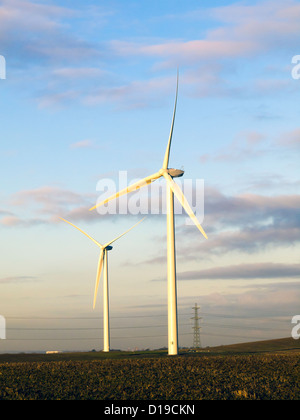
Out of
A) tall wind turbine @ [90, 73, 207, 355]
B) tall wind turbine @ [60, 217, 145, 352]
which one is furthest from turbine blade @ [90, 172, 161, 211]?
tall wind turbine @ [60, 217, 145, 352]

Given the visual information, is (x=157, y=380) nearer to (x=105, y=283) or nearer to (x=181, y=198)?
(x=181, y=198)

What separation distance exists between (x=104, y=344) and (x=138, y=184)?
158 ft

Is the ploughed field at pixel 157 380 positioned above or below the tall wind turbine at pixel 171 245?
below

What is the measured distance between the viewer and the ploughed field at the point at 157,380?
47125 millimetres

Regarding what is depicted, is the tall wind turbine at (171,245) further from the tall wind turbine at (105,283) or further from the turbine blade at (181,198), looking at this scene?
the tall wind turbine at (105,283)

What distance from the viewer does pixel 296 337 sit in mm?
148375

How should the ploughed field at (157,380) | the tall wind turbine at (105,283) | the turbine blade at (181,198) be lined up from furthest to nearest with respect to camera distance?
the tall wind turbine at (105,283) → the turbine blade at (181,198) → the ploughed field at (157,380)

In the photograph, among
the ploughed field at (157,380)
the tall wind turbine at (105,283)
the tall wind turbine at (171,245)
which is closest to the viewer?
the ploughed field at (157,380)

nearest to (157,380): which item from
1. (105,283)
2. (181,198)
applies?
(181,198)

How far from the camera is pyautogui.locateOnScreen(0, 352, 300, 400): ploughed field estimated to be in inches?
1855

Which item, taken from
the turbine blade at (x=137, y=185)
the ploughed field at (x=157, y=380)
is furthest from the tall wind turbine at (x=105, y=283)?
the ploughed field at (x=157, y=380)

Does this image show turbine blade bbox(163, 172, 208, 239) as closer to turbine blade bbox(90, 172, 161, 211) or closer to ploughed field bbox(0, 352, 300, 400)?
turbine blade bbox(90, 172, 161, 211)

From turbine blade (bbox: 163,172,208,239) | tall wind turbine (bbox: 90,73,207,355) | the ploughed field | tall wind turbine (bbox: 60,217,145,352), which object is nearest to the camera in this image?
the ploughed field
